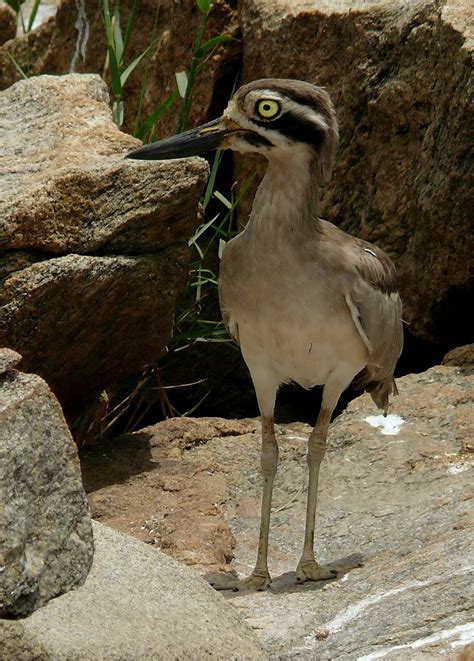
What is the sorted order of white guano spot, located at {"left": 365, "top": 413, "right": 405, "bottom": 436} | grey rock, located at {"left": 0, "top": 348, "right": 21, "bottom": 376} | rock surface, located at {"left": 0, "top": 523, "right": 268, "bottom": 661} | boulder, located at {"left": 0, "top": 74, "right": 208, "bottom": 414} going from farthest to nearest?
white guano spot, located at {"left": 365, "top": 413, "right": 405, "bottom": 436} → boulder, located at {"left": 0, "top": 74, "right": 208, "bottom": 414} → grey rock, located at {"left": 0, "top": 348, "right": 21, "bottom": 376} → rock surface, located at {"left": 0, "top": 523, "right": 268, "bottom": 661}

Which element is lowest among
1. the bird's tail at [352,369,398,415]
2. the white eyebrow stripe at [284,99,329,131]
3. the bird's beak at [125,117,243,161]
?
the bird's tail at [352,369,398,415]

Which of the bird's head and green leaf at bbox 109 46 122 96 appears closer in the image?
the bird's head

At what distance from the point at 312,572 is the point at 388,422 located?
1478 mm

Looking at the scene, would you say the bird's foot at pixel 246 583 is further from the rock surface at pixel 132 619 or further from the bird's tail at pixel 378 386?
the bird's tail at pixel 378 386

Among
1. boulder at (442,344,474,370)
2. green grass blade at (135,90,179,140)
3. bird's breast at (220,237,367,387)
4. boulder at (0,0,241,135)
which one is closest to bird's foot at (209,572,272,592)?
bird's breast at (220,237,367,387)

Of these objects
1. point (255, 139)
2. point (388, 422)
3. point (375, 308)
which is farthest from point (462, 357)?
point (255, 139)

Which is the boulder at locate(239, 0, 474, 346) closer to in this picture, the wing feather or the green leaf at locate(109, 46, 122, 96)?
the green leaf at locate(109, 46, 122, 96)

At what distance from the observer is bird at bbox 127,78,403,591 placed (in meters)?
5.11

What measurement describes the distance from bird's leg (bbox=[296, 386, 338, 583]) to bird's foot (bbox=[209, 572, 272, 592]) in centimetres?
14

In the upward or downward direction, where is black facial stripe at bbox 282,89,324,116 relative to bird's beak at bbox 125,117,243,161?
upward

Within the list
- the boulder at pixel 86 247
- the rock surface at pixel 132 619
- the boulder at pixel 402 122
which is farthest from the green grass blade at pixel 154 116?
the rock surface at pixel 132 619

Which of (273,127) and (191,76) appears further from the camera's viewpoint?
(191,76)

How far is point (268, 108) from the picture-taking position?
16.6 ft

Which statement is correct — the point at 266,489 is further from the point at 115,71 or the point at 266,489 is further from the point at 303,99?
the point at 115,71
